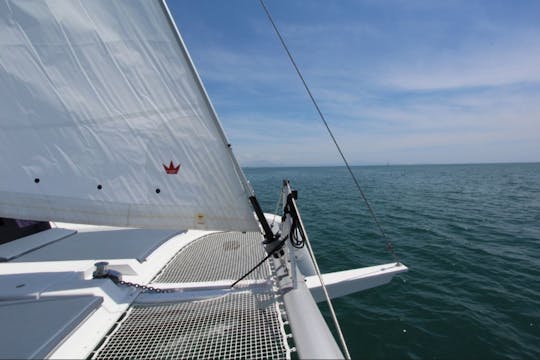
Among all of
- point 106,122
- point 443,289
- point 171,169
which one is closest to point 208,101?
point 171,169

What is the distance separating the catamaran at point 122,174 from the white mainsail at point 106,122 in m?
0.01

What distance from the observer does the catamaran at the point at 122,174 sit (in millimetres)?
2260

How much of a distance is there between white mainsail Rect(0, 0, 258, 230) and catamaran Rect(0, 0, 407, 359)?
0.4 inches

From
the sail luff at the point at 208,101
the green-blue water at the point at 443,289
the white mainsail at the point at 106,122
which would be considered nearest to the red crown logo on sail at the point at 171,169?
the white mainsail at the point at 106,122

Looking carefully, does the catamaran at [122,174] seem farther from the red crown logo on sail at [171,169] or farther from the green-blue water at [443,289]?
the green-blue water at [443,289]

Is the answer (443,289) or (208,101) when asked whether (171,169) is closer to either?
(208,101)

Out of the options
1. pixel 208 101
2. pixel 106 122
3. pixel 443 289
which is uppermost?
pixel 208 101

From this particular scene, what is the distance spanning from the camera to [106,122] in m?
2.63

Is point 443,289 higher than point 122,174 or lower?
lower

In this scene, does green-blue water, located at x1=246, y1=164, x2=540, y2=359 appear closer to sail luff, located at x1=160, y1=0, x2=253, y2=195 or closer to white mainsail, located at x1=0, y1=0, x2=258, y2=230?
sail luff, located at x1=160, y1=0, x2=253, y2=195

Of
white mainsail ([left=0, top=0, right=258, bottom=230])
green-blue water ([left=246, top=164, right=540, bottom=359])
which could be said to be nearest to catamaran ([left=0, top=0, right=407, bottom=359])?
white mainsail ([left=0, top=0, right=258, bottom=230])

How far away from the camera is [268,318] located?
2.38m

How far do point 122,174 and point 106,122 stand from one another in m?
0.61

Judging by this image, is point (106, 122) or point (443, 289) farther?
point (443, 289)
